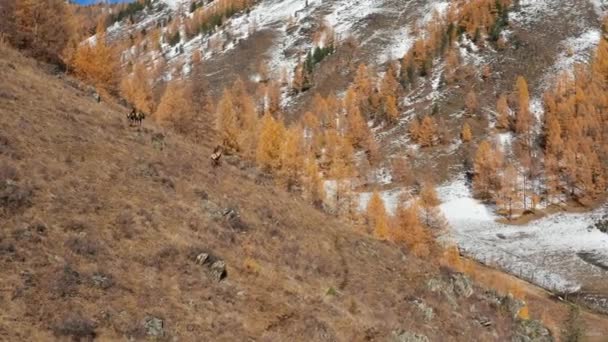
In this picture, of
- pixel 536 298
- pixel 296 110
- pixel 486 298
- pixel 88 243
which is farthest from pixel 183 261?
pixel 296 110

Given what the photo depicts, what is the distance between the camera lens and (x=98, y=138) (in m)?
29.5

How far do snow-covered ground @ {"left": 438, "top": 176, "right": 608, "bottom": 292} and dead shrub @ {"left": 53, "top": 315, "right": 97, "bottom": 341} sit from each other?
79.4 m

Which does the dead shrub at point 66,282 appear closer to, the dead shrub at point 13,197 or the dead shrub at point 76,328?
the dead shrub at point 76,328

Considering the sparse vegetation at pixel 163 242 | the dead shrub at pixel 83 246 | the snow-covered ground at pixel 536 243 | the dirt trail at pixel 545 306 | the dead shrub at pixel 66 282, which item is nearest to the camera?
the dead shrub at pixel 66 282

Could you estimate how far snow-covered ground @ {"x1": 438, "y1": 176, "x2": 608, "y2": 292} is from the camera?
8562 centimetres

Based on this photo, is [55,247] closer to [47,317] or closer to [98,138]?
[47,317]

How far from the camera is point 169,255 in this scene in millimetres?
21625

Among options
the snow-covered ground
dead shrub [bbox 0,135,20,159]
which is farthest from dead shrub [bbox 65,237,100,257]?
the snow-covered ground

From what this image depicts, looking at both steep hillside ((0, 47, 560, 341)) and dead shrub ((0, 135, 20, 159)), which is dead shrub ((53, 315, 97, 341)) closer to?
steep hillside ((0, 47, 560, 341))

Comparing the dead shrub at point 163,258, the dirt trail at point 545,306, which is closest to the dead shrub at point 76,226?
the dead shrub at point 163,258

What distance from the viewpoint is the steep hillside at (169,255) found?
685 inches

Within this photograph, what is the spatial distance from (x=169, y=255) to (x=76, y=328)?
6.29 meters

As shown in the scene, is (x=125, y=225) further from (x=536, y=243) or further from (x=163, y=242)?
(x=536, y=243)

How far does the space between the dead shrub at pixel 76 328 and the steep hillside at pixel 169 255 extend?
1.5 inches
